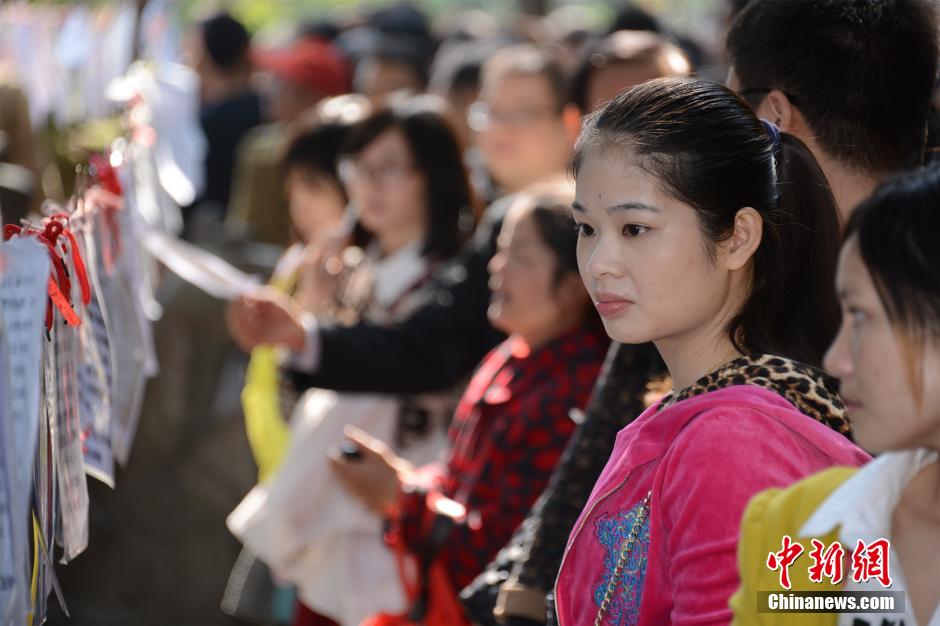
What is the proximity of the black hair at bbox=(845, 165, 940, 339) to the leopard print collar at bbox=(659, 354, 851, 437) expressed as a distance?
1.20 ft

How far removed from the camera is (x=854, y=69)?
2.09 meters

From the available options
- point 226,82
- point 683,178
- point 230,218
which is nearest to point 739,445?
point 683,178

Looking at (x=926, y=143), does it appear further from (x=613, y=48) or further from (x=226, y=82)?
(x=226, y=82)

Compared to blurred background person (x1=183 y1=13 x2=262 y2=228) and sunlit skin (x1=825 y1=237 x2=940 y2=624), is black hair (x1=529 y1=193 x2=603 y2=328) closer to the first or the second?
sunlit skin (x1=825 y1=237 x2=940 y2=624)

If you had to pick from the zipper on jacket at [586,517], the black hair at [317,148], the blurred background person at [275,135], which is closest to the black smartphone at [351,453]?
the zipper on jacket at [586,517]

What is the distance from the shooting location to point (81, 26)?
4402 millimetres

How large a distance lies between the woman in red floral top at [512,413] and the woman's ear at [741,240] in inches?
41.0

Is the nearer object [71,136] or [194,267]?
[194,267]

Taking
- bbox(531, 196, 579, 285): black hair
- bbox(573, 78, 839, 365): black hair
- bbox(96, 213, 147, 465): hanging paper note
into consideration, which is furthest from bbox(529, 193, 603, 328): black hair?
→ bbox(573, 78, 839, 365): black hair

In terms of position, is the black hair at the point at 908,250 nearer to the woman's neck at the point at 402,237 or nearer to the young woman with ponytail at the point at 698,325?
the young woman with ponytail at the point at 698,325

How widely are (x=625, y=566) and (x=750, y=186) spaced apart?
21.1 inches

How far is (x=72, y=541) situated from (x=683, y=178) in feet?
3.28

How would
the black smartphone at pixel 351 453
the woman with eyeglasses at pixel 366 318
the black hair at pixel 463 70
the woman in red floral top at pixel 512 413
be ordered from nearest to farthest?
the woman in red floral top at pixel 512 413
the black smartphone at pixel 351 453
the woman with eyeglasses at pixel 366 318
the black hair at pixel 463 70

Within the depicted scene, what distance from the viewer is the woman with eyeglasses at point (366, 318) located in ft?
11.2
